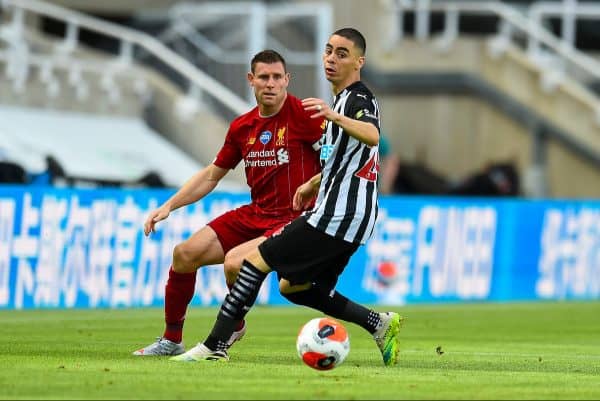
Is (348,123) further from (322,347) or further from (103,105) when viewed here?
(103,105)

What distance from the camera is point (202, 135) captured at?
90.8 ft

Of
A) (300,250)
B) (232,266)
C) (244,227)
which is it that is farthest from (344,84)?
(232,266)

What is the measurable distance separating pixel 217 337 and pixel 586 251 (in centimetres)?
1450

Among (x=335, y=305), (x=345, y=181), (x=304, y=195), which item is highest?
(x=345, y=181)

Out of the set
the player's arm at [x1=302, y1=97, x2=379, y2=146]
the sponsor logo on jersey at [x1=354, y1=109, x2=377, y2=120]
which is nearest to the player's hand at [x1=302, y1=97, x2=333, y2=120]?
the player's arm at [x1=302, y1=97, x2=379, y2=146]

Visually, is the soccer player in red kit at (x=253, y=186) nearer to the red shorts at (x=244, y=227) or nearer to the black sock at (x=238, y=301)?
the red shorts at (x=244, y=227)

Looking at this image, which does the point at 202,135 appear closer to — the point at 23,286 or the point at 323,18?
the point at 323,18

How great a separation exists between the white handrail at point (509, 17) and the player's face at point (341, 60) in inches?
774

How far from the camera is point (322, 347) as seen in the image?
1027 cm

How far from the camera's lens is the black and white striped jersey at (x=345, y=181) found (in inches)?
418

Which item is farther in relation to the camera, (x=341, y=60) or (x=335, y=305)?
(x=335, y=305)

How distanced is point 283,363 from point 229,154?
5.09 ft

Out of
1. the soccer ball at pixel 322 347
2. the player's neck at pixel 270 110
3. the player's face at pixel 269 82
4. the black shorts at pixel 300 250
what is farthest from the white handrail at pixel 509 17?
the soccer ball at pixel 322 347

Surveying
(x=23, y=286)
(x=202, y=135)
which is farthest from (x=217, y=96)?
(x=23, y=286)
